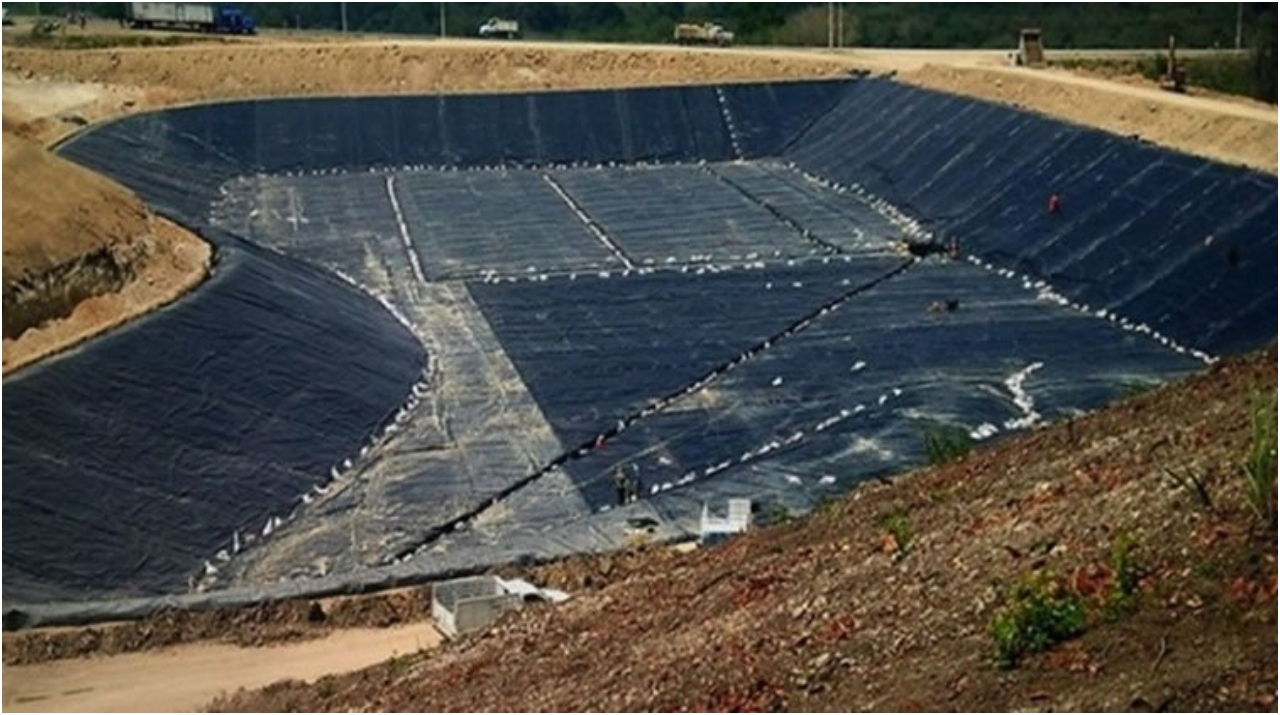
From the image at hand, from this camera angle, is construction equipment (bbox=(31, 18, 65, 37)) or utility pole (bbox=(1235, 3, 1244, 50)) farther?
construction equipment (bbox=(31, 18, 65, 37))

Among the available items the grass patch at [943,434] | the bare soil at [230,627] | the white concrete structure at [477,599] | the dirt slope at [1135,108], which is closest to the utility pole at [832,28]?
the dirt slope at [1135,108]

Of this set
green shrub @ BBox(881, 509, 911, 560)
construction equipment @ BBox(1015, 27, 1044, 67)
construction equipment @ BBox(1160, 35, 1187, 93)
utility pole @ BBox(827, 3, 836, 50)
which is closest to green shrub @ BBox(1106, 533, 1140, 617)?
green shrub @ BBox(881, 509, 911, 560)

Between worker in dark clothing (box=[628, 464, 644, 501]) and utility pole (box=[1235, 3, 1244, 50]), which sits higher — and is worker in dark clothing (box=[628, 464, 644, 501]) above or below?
below

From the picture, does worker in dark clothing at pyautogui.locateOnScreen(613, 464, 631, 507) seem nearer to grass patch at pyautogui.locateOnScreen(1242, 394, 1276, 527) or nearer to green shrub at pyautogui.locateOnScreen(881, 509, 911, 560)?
green shrub at pyautogui.locateOnScreen(881, 509, 911, 560)

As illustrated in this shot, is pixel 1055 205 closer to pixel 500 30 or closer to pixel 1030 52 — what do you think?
pixel 1030 52

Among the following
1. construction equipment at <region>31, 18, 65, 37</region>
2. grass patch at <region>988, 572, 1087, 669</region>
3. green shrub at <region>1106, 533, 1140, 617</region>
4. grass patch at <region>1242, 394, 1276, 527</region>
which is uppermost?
construction equipment at <region>31, 18, 65, 37</region>

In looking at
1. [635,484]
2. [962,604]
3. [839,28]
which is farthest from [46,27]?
[962,604]

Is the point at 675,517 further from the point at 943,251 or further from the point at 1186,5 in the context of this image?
the point at 1186,5
